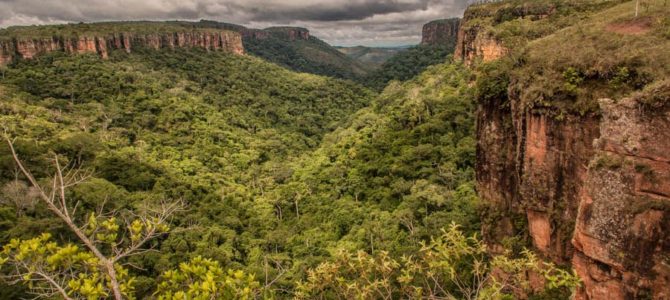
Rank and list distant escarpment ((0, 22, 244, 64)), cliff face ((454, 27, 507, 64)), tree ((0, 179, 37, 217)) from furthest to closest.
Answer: distant escarpment ((0, 22, 244, 64)) → cliff face ((454, 27, 507, 64)) → tree ((0, 179, 37, 217))

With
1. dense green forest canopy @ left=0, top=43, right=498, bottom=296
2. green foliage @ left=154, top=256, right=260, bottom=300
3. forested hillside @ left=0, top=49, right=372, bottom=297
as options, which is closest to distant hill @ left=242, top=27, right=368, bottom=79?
forested hillside @ left=0, top=49, right=372, bottom=297

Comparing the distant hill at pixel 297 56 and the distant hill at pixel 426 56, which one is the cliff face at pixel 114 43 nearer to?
the distant hill at pixel 426 56

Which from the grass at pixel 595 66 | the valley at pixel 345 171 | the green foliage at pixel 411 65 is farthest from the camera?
the green foliage at pixel 411 65

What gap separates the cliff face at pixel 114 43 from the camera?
59159mm

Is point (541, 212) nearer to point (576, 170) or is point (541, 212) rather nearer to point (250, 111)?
point (576, 170)

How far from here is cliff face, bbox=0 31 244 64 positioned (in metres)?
59.2

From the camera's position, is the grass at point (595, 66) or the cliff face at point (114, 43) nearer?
the grass at point (595, 66)

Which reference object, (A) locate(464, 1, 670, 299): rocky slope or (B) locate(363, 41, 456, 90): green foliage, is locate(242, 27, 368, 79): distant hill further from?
(A) locate(464, 1, 670, 299): rocky slope

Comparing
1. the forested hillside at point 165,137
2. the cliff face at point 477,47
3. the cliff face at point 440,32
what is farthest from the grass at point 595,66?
the cliff face at point 440,32

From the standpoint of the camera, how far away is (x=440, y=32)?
144 meters

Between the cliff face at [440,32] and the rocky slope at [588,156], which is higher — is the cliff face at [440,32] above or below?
above

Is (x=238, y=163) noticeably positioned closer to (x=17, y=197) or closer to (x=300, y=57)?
(x=17, y=197)

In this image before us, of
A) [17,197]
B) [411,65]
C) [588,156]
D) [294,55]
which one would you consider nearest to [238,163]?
[17,197]

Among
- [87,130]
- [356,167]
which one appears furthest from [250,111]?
[356,167]
